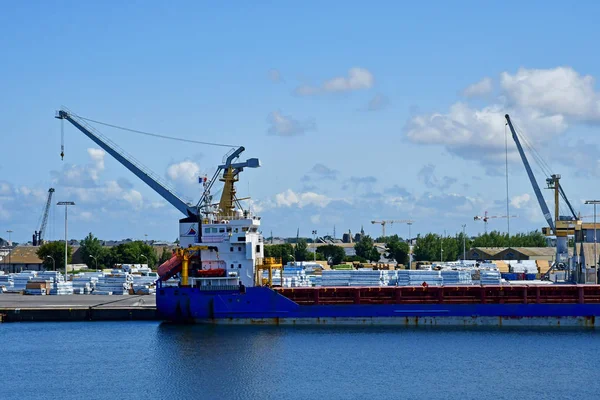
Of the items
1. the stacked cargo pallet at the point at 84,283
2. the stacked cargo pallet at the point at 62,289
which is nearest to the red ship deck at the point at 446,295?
the stacked cargo pallet at the point at 62,289

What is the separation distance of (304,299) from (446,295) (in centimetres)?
764

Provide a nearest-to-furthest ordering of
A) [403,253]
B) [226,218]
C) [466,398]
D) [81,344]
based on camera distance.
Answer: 1. [466,398]
2. [81,344]
3. [226,218]
4. [403,253]

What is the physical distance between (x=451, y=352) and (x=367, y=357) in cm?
391

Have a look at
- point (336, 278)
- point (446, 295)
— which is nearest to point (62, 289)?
point (336, 278)

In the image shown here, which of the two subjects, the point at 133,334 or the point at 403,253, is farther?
the point at 403,253

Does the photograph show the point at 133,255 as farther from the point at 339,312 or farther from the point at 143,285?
the point at 339,312

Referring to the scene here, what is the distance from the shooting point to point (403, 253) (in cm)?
13288

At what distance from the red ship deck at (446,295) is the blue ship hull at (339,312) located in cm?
66

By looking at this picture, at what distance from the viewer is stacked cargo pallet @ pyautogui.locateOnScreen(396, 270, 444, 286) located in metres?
64.0

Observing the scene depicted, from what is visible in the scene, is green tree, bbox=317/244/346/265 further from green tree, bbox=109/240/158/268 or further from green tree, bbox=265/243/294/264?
green tree, bbox=109/240/158/268

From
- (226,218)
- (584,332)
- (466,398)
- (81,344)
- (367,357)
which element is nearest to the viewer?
(466,398)

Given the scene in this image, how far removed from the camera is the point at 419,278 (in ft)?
213

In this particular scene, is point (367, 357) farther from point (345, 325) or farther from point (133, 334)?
point (133, 334)

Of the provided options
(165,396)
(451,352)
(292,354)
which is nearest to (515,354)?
(451,352)
